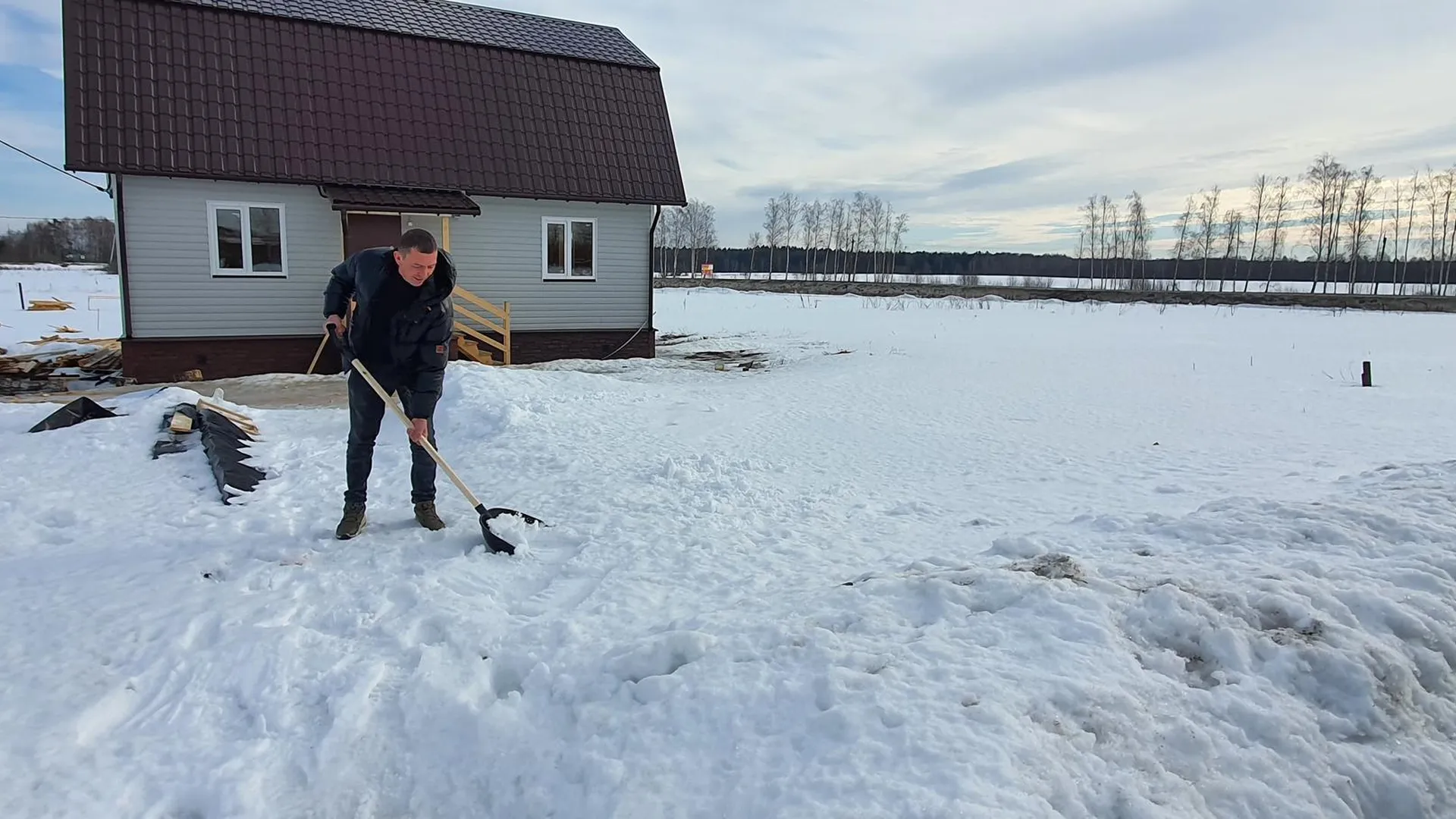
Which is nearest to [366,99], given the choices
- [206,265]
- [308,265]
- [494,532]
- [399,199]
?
[399,199]

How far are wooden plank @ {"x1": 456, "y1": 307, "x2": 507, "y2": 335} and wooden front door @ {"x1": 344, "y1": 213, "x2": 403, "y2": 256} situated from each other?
58.9 inches

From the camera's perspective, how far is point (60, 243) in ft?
252

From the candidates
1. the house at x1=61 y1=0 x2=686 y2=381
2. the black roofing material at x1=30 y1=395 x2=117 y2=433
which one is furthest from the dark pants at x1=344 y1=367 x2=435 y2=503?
the house at x1=61 y1=0 x2=686 y2=381

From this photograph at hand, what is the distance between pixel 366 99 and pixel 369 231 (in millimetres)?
2167

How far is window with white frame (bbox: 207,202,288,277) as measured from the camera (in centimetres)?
1238

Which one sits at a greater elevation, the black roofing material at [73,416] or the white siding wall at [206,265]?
the white siding wall at [206,265]

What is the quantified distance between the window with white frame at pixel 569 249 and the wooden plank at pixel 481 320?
1.34 metres

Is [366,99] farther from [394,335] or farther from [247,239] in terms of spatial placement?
[394,335]

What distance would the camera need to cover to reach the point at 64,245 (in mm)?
77250

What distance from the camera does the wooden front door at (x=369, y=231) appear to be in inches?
519

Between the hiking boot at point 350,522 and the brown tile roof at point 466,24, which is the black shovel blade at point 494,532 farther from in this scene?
the brown tile roof at point 466,24

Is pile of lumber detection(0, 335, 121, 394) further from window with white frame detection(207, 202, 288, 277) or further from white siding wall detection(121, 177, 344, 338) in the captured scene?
window with white frame detection(207, 202, 288, 277)

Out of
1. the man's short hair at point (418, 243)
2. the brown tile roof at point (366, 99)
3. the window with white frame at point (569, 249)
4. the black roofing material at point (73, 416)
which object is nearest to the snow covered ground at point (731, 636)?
the black roofing material at point (73, 416)

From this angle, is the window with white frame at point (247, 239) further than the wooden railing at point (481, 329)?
No
